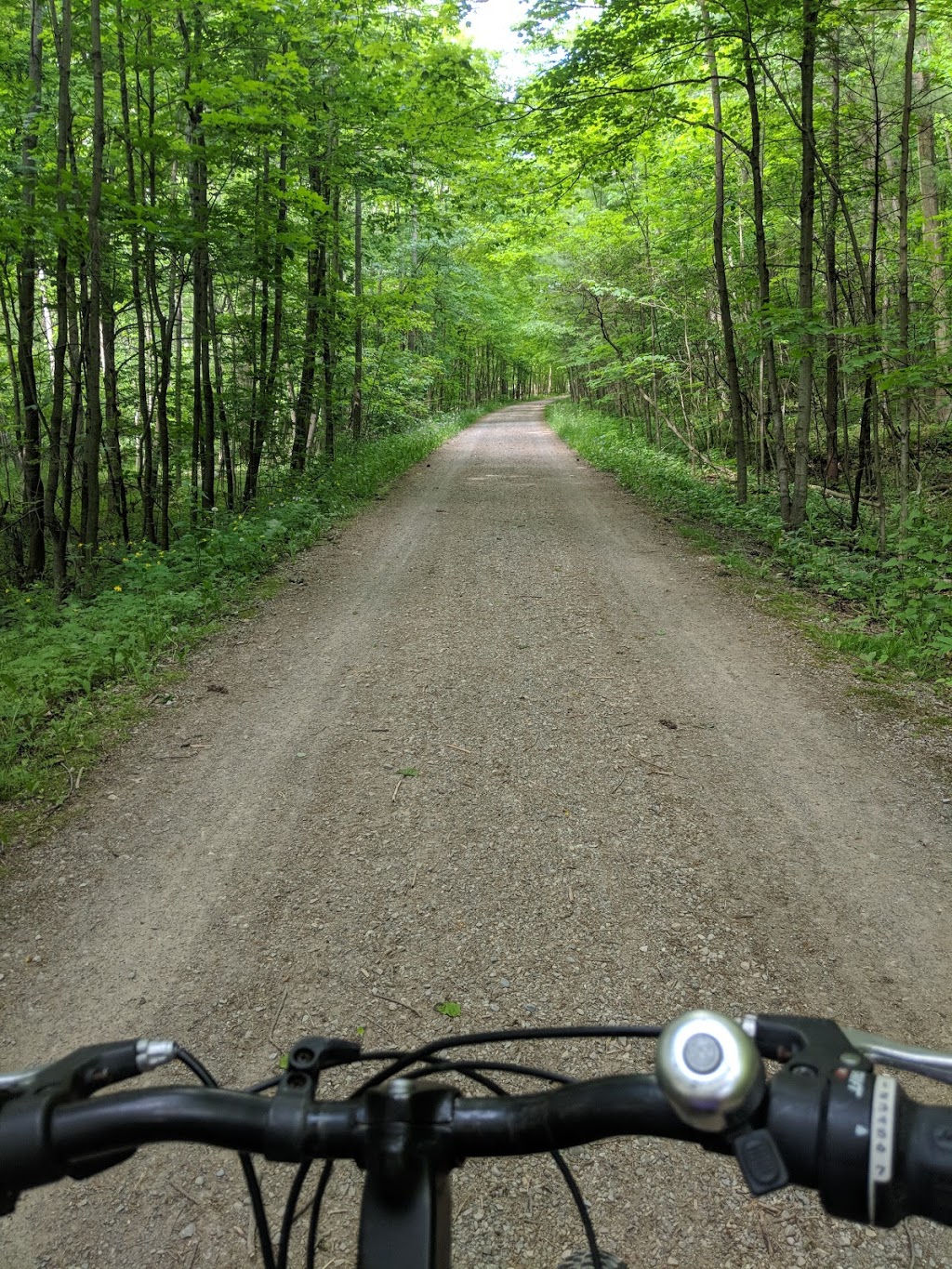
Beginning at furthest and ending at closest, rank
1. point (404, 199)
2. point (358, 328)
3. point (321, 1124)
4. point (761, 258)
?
point (358, 328) < point (404, 199) < point (761, 258) < point (321, 1124)

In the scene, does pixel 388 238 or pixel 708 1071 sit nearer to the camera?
pixel 708 1071

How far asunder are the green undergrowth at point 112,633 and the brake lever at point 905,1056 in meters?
4.08

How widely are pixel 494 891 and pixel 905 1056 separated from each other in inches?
102

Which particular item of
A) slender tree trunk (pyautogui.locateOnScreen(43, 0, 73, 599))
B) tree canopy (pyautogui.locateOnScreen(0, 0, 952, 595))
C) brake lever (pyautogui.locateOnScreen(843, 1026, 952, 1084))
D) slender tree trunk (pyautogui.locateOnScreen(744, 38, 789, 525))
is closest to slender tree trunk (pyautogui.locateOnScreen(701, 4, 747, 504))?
tree canopy (pyautogui.locateOnScreen(0, 0, 952, 595))

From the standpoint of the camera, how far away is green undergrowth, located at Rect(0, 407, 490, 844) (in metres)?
4.58

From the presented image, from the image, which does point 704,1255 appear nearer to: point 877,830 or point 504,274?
point 877,830

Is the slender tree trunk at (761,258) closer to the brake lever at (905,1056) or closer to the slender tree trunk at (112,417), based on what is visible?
the slender tree trunk at (112,417)

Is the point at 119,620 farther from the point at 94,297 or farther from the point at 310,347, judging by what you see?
the point at 310,347

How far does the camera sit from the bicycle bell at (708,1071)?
70cm

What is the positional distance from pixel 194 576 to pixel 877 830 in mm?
6804

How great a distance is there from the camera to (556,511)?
475 inches

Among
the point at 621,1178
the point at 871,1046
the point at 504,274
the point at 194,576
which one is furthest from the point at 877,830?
the point at 504,274

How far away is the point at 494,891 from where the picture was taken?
3.36 m

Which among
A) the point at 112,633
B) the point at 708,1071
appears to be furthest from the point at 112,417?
the point at 708,1071
